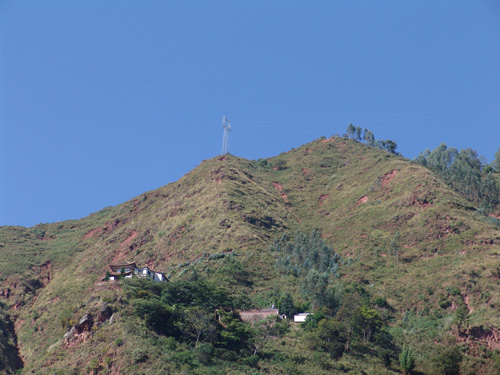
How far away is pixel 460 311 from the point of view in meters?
59.1

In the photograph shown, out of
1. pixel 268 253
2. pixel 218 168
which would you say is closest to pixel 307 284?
pixel 268 253

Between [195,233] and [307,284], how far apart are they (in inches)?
971

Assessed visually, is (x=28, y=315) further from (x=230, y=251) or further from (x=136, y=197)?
(x=136, y=197)

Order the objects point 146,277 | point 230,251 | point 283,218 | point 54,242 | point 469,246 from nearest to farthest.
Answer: point 146,277 → point 469,246 → point 230,251 → point 283,218 → point 54,242

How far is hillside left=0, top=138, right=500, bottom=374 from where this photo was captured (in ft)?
180

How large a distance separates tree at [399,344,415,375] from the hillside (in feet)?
3.67

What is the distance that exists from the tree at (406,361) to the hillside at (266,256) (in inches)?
44.1

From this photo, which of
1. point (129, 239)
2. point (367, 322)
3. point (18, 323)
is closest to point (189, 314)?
point (367, 322)

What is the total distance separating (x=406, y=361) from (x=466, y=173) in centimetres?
6069

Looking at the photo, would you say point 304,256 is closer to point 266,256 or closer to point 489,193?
point 266,256

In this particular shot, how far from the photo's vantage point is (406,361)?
5369 centimetres

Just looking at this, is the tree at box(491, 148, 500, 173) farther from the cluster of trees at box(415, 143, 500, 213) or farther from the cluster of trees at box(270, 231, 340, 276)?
the cluster of trees at box(270, 231, 340, 276)

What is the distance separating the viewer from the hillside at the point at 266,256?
5494 cm

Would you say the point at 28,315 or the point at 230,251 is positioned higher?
the point at 230,251
